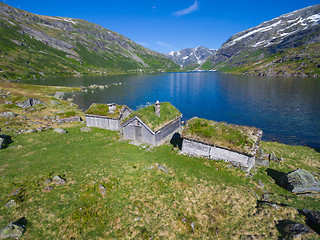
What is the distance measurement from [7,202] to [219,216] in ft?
72.7

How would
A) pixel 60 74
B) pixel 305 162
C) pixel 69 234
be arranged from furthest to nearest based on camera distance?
pixel 60 74 < pixel 305 162 < pixel 69 234

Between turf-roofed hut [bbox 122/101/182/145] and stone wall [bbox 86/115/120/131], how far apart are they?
5617 mm

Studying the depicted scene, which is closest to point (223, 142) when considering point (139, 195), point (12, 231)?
point (139, 195)

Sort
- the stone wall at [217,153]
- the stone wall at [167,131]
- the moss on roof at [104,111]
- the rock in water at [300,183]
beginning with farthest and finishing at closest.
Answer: the moss on roof at [104,111] → the stone wall at [167,131] → the stone wall at [217,153] → the rock in water at [300,183]

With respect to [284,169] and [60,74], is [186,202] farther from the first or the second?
[60,74]

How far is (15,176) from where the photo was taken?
67.6 feet

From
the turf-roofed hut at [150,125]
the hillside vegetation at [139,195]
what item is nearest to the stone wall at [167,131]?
the turf-roofed hut at [150,125]

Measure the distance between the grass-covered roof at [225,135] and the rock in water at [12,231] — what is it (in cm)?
2299

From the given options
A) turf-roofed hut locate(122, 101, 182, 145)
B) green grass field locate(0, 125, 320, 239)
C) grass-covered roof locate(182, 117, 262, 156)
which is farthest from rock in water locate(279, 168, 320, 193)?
turf-roofed hut locate(122, 101, 182, 145)

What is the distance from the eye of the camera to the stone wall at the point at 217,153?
2425 centimetres

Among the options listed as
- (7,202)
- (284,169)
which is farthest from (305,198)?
(7,202)

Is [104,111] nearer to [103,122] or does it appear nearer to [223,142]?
[103,122]

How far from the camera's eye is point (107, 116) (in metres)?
39.3

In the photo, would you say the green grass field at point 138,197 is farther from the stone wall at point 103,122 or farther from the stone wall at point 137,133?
the stone wall at point 103,122
